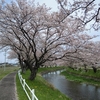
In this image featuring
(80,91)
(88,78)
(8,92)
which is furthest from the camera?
(88,78)

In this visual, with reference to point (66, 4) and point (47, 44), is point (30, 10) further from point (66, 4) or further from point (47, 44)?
point (66, 4)

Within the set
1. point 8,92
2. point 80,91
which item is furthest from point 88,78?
point 8,92

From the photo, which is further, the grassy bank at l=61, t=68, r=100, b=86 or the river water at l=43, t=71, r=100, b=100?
the grassy bank at l=61, t=68, r=100, b=86

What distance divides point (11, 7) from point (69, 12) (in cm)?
1068

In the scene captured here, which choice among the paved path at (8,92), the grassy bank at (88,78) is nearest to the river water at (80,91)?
the grassy bank at (88,78)

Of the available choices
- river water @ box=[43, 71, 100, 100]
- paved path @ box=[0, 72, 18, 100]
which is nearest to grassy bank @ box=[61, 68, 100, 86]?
river water @ box=[43, 71, 100, 100]

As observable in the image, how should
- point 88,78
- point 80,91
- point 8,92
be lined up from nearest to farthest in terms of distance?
1. point 8,92
2. point 80,91
3. point 88,78

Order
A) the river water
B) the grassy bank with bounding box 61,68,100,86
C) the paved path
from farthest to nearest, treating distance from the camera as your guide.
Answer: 1. the grassy bank with bounding box 61,68,100,86
2. the river water
3. the paved path

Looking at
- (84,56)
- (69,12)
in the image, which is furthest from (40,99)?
(84,56)

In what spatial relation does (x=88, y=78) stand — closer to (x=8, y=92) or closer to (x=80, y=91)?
(x=80, y=91)

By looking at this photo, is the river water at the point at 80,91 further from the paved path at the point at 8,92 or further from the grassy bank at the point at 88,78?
the paved path at the point at 8,92

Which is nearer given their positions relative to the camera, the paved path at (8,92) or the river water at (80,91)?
the paved path at (8,92)

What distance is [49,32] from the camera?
2061 centimetres

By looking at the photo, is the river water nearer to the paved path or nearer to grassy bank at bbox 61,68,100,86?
grassy bank at bbox 61,68,100,86
